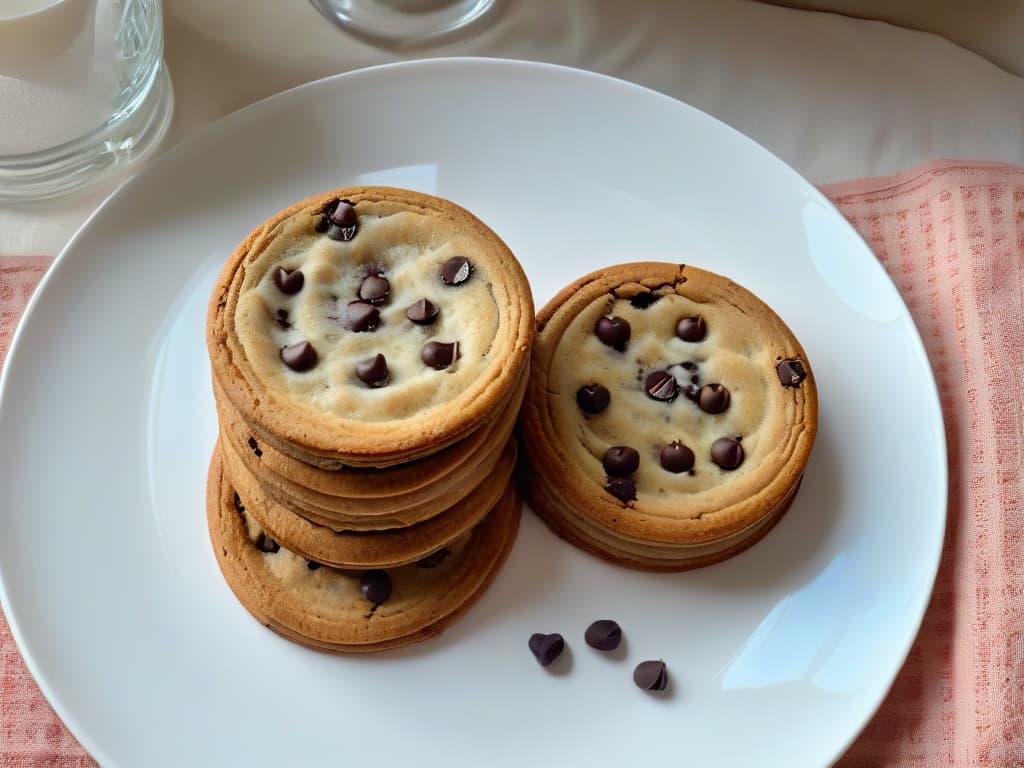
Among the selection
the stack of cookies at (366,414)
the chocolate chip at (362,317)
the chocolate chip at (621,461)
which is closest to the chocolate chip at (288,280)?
the stack of cookies at (366,414)

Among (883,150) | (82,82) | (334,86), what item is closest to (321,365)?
(334,86)

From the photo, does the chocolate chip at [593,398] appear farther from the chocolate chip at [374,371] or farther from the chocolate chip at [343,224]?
the chocolate chip at [343,224]

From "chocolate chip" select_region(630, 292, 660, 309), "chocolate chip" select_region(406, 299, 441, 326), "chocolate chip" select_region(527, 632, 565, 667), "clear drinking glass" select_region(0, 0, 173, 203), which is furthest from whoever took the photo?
"clear drinking glass" select_region(0, 0, 173, 203)

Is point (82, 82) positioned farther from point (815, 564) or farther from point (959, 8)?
point (959, 8)

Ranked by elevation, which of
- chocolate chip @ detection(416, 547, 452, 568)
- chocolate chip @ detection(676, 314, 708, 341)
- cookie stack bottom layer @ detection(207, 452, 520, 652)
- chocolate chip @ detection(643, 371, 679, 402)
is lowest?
cookie stack bottom layer @ detection(207, 452, 520, 652)


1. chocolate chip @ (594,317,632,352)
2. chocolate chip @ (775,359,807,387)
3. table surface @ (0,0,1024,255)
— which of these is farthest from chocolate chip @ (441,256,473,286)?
table surface @ (0,0,1024,255)

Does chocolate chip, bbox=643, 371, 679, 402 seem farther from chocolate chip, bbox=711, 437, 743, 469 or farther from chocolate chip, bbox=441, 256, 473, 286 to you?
chocolate chip, bbox=441, 256, 473, 286
